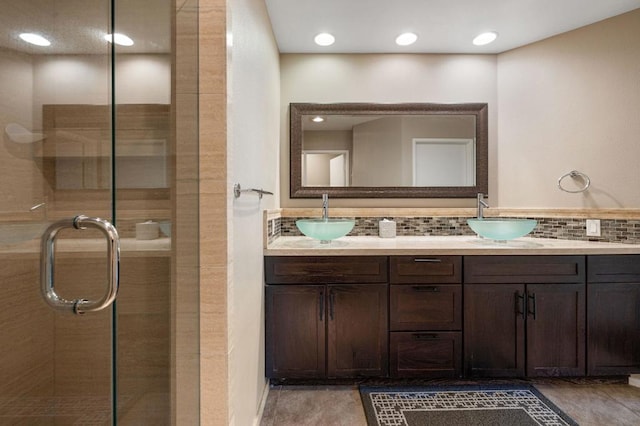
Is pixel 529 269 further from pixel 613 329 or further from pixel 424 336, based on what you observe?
pixel 424 336

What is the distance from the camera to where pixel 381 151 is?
2.61m

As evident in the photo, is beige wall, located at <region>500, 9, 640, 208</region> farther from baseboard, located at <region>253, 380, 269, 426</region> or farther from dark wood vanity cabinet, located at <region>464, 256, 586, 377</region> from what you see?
baseboard, located at <region>253, 380, 269, 426</region>

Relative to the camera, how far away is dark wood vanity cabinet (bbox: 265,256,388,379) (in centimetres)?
197

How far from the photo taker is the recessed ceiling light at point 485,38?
2375 millimetres

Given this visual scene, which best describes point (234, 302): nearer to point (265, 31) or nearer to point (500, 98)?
point (265, 31)

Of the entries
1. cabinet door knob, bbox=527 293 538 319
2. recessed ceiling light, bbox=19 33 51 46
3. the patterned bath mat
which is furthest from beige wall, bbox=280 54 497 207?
recessed ceiling light, bbox=19 33 51 46

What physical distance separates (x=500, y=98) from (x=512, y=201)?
2.71 feet

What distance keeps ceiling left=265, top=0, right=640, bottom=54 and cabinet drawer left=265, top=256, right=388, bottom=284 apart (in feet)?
5.11

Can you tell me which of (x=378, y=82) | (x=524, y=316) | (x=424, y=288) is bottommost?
(x=524, y=316)

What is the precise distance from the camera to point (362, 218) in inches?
103

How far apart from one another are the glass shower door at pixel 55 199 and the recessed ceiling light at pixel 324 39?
5.71 feet

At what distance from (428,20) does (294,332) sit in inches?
86.6

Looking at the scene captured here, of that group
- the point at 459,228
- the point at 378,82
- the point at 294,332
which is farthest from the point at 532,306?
the point at 378,82

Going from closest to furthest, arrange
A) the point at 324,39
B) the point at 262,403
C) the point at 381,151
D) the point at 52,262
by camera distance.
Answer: the point at 52,262, the point at 262,403, the point at 324,39, the point at 381,151
